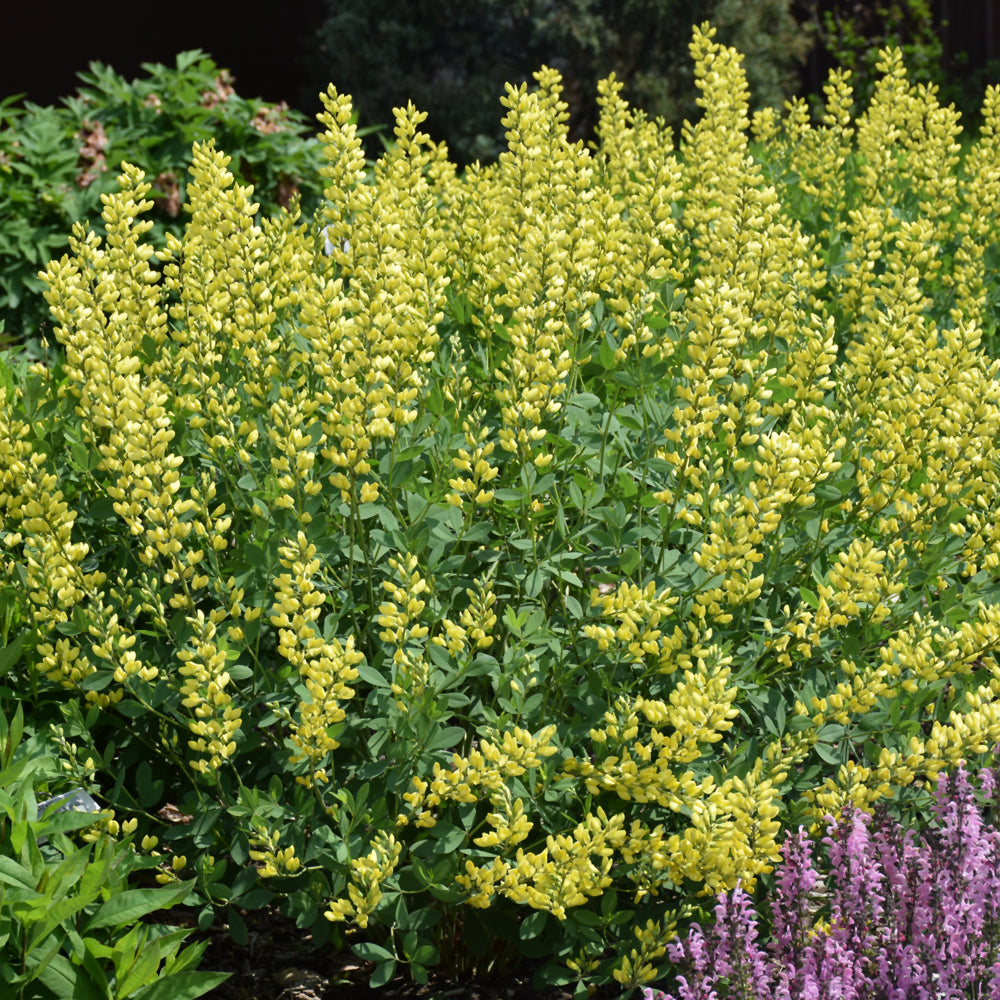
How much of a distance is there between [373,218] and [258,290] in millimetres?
329

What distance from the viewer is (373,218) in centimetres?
294

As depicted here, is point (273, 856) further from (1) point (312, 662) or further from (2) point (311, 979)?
(2) point (311, 979)

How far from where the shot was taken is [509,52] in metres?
15.2

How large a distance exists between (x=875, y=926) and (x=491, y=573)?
1.06m

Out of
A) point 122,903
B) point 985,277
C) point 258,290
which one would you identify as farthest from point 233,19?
point 122,903

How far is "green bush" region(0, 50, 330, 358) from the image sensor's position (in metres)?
6.64

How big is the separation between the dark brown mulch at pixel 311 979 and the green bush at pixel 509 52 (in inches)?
478

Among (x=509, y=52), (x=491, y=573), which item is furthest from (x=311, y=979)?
(x=509, y=52)

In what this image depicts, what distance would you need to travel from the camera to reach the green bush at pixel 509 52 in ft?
47.9

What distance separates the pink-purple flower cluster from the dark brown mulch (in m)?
0.62


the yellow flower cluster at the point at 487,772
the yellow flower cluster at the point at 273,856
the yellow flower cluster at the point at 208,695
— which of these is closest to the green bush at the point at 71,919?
the yellow flower cluster at the point at 273,856

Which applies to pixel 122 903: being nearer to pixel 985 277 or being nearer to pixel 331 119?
pixel 331 119

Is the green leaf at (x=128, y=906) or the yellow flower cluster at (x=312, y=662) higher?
the yellow flower cluster at (x=312, y=662)

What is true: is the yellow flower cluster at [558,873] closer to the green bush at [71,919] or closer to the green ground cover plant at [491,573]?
the green ground cover plant at [491,573]
